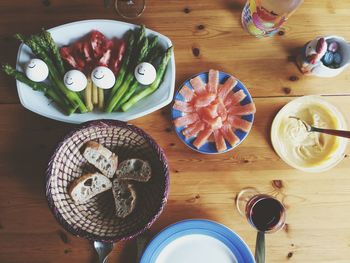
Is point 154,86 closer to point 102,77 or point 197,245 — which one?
point 102,77

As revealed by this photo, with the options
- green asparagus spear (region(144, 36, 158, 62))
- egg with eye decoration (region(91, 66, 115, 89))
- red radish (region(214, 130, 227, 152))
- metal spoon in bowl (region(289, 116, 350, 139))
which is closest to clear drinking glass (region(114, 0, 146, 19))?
green asparagus spear (region(144, 36, 158, 62))

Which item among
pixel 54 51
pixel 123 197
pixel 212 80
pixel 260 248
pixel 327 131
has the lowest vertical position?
pixel 260 248

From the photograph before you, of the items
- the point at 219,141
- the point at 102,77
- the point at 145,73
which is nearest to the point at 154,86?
the point at 145,73

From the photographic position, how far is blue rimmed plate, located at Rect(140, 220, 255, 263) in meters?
1.13

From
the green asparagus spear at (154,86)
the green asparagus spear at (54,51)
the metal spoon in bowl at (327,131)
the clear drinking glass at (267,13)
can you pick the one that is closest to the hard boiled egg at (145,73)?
the green asparagus spear at (154,86)

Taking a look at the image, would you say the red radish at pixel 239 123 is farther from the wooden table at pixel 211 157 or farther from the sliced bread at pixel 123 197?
the sliced bread at pixel 123 197

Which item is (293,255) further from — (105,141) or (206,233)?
(105,141)

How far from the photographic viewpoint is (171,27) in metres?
1.27

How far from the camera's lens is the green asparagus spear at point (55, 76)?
3.73 ft

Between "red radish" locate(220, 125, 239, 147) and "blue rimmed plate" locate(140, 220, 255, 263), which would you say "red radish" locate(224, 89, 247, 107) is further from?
"blue rimmed plate" locate(140, 220, 255, 263)

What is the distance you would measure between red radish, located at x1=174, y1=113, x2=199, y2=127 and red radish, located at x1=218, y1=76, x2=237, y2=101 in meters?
0.10

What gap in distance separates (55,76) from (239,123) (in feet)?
1.89

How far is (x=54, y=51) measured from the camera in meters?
1.16

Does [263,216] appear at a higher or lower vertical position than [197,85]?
lower
